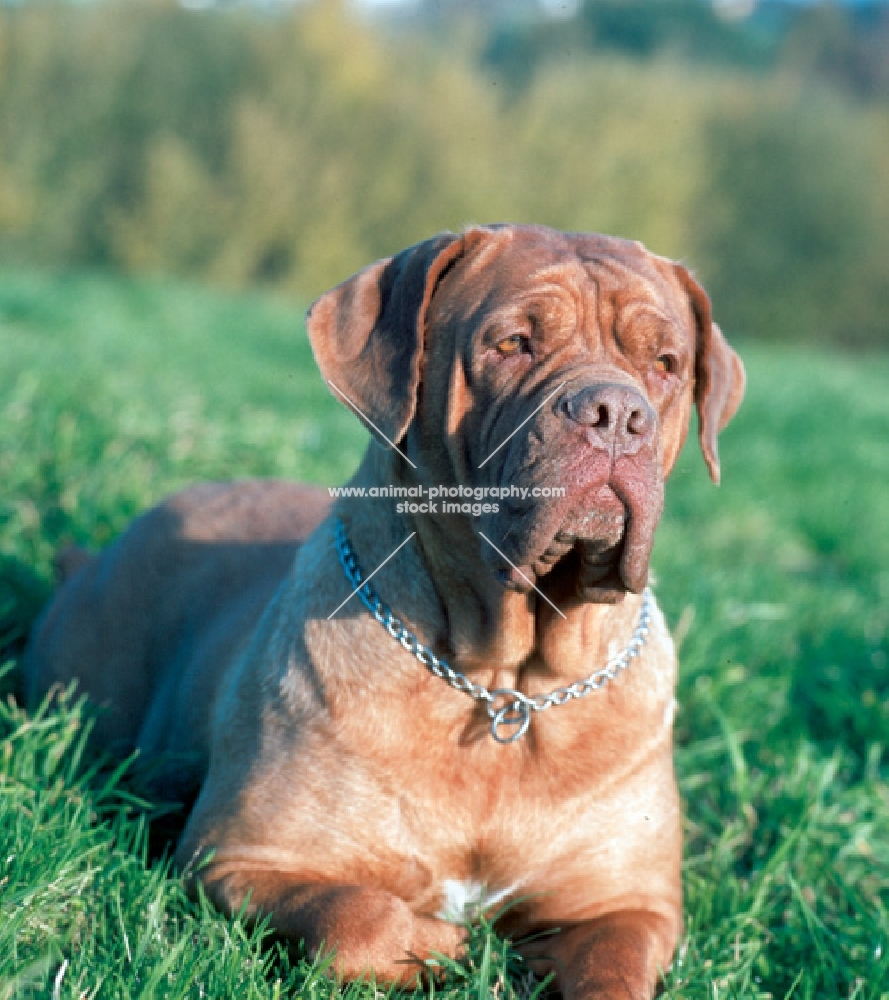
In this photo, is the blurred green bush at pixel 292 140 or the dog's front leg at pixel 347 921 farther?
the blurred green bush at pixel 292 140

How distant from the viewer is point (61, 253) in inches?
1202

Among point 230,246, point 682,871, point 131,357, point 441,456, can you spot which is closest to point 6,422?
point 441,456

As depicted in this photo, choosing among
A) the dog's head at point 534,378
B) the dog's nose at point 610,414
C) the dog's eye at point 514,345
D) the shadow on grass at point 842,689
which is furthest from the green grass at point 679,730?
the dog's eye at point 514,345

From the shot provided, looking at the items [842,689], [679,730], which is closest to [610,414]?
[679,730]

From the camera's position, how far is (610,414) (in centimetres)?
259

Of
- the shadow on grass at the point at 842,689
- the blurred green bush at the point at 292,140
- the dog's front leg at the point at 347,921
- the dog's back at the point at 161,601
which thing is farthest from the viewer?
the blurred green bush at the point at 292,140

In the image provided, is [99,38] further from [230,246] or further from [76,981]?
[76,981]

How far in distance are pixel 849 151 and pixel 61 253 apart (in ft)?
81.0

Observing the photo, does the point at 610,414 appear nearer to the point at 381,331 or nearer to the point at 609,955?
the point at 381,331

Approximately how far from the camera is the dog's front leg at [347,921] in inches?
99.3

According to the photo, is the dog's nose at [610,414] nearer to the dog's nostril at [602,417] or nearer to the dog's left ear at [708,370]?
the dog's nostril at [602,417]

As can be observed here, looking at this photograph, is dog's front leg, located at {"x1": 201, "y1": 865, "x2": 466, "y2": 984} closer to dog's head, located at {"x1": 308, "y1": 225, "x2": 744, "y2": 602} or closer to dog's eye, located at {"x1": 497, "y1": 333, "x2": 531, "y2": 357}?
dog's head, located at {"x1": 308, "y1": 225, "x2": 744, "y2": 602}

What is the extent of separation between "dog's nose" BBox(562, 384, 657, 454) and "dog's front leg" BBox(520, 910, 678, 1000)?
43.9 inches

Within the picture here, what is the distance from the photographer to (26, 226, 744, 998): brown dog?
2.68 meters
